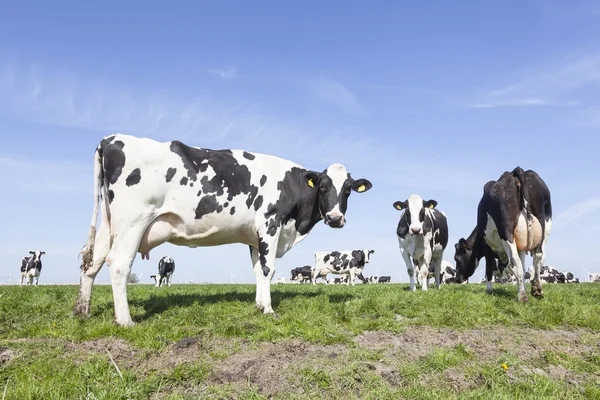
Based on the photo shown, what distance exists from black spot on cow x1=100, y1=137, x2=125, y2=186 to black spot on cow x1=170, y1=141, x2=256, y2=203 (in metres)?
0.96

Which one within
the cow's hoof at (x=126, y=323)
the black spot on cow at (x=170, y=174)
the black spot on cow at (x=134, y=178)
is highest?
the black spot on cow at (x=170, y=174)

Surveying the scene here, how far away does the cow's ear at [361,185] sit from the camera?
11766 mm

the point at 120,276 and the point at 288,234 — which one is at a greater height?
the point at 288,234

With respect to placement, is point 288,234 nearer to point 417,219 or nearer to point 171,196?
point 171,196

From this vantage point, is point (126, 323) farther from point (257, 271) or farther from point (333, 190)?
point (333, 190)

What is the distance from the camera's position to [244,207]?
9820 millimetres

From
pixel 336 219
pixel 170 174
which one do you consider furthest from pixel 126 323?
pixel 336 219

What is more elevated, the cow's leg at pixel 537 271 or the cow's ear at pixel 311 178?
the cow's ear at pixel 311 178

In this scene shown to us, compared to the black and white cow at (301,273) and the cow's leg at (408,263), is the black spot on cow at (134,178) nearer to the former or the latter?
the cow's leg at (408,263)

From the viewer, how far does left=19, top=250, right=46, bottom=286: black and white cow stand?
38719 mm

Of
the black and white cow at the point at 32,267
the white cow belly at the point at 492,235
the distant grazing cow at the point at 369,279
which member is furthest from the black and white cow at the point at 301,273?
the white cow belly at the point at 492,235

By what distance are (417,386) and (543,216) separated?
8245mm

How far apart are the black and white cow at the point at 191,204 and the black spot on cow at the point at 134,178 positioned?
0.02 m

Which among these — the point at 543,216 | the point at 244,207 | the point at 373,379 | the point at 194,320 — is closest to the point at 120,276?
the point at 194,320
